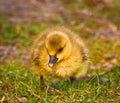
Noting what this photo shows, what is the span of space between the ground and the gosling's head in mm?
322

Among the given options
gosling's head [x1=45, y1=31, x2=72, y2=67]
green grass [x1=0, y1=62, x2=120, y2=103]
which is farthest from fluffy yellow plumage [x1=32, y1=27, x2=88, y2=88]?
green grass [x1=0, y1=62, x2=120, y2=103]

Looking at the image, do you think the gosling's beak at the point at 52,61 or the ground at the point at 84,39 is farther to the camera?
the ground at the point at 84,39

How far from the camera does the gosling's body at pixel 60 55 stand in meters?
4.21

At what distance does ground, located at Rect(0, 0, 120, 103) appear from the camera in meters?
4.26

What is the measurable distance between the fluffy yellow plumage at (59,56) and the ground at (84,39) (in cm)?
→ 18

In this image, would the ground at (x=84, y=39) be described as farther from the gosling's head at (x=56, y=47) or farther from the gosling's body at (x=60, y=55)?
the gosling's head at (x=56, y=47)

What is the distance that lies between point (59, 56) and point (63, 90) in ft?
1.25

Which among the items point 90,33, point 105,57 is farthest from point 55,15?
point 105,57

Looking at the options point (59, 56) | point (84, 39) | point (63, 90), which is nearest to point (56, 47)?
point (59, 56)

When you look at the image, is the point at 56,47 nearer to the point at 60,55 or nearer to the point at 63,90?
the point at 60,55

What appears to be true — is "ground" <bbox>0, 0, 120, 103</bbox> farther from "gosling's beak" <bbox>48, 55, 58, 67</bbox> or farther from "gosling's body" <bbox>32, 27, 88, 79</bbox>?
"gosling's beak" <bbox>48, 55, 58, 67</bbox>

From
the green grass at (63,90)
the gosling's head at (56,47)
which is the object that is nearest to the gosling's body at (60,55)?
the gosling's head at (56,47)

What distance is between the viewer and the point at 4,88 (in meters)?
4.58

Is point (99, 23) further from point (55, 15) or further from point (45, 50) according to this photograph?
point (45, 50)
